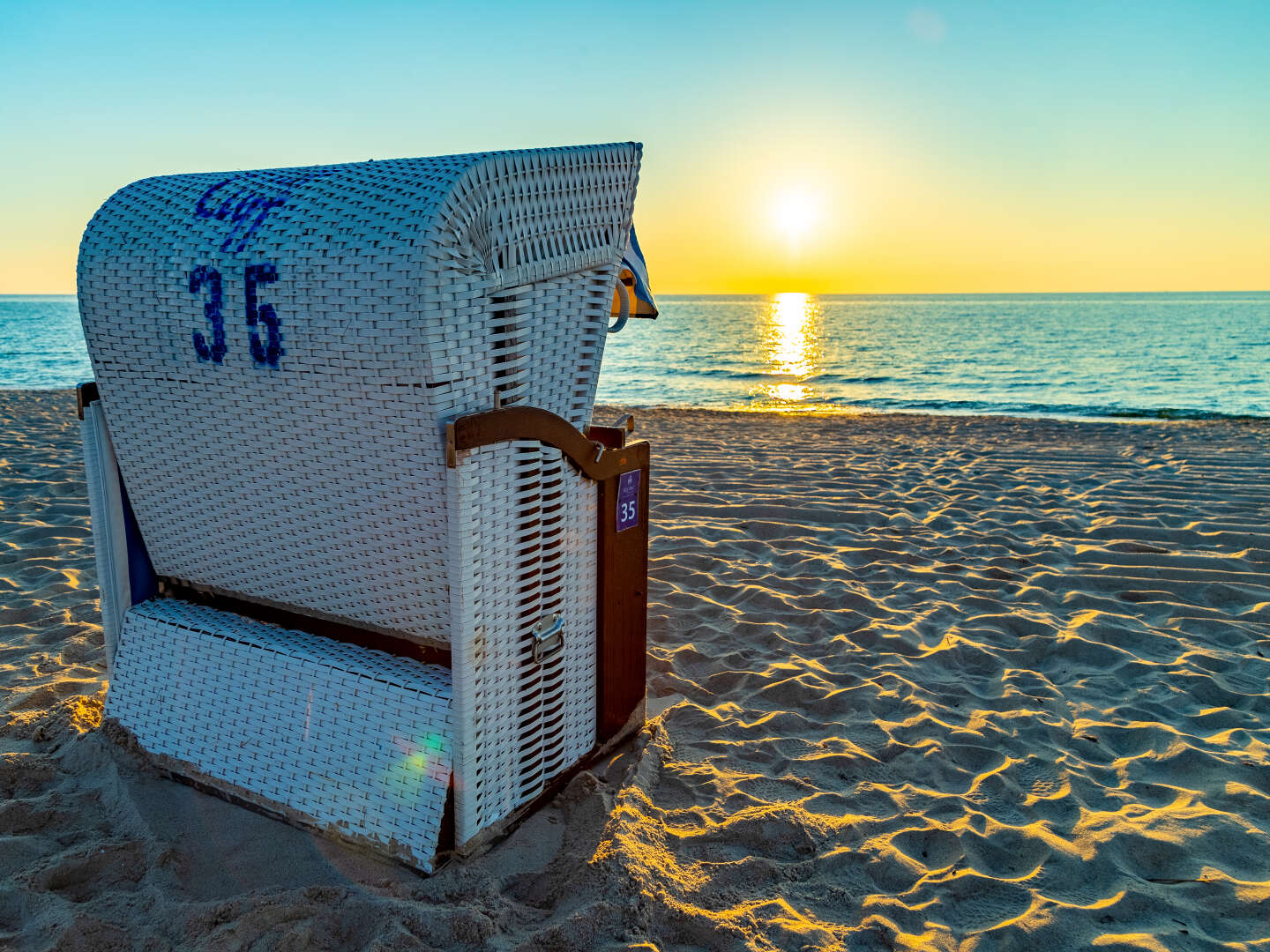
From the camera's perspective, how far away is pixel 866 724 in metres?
2.86

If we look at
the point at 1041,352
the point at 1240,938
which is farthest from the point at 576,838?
the point at 1041,352

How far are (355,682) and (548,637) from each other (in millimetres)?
516

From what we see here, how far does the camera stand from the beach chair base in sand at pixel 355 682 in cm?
196

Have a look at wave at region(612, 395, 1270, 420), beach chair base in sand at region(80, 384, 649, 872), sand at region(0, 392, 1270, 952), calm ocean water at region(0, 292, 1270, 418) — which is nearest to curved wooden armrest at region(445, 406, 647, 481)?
beach chair base in sand at region(80, 384, 649, 872)

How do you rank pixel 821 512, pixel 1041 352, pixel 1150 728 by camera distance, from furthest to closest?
pixel 1041 352 → pixel 821 512 → pixel 1150 728

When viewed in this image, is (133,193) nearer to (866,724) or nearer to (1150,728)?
(866,724)

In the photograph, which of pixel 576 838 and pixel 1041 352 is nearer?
pixel 576 838

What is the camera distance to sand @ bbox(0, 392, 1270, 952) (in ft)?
6.15

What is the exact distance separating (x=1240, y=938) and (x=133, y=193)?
3412 millimetres

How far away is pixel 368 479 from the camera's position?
6.43ft

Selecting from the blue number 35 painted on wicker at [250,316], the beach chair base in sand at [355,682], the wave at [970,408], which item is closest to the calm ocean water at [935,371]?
the wave at [970,408]

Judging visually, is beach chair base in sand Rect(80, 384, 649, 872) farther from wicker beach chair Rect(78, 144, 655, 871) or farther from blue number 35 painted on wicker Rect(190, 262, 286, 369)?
blue number 35 painted on wicker Rect(190, 262, 286, 369)

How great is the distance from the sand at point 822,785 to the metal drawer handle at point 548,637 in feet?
1.54

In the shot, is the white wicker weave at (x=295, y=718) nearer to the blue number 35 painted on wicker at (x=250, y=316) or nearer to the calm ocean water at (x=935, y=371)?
the blue number 35 painted on wicker at (x=250, y=316)
